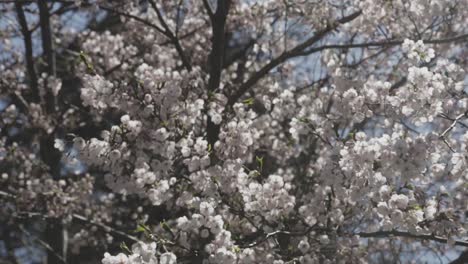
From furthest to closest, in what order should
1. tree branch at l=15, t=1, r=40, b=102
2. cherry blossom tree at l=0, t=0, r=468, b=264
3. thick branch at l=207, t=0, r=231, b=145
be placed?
tree branch at l=15, t=1, r=40, b=102 → thick branch at l=207, t=0, r=231, b=145 → cherry blossom tree at l=0, t=0, r=468, b=264

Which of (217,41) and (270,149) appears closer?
(217,41)

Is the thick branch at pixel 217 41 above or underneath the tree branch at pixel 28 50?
underneath

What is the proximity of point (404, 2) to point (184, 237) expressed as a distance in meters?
3.56

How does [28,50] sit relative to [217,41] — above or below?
above

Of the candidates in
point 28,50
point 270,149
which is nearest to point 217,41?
point 270,149

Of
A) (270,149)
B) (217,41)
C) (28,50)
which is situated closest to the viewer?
(217,41)

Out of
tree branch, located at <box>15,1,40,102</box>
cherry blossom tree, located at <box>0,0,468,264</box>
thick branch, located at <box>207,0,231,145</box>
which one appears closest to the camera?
cherry blossom tree, located at <box>0,0,468,264</box>

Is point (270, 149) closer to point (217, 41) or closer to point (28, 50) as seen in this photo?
point (217, 41)

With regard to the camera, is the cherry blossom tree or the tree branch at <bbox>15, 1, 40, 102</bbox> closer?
the cherry blossom tree

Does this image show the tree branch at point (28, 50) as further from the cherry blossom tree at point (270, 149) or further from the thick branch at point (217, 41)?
the thick branch at point (217, 41)

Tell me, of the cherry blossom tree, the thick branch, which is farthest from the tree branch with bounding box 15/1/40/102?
the thick branch

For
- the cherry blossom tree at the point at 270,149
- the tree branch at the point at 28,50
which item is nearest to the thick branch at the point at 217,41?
the cherry blossom tree at the point at 270,149

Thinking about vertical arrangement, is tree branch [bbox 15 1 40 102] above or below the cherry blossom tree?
above

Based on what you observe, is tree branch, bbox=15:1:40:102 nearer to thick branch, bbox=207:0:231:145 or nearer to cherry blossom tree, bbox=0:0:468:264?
cherry blossom tree, bbox=0:0:468:264
